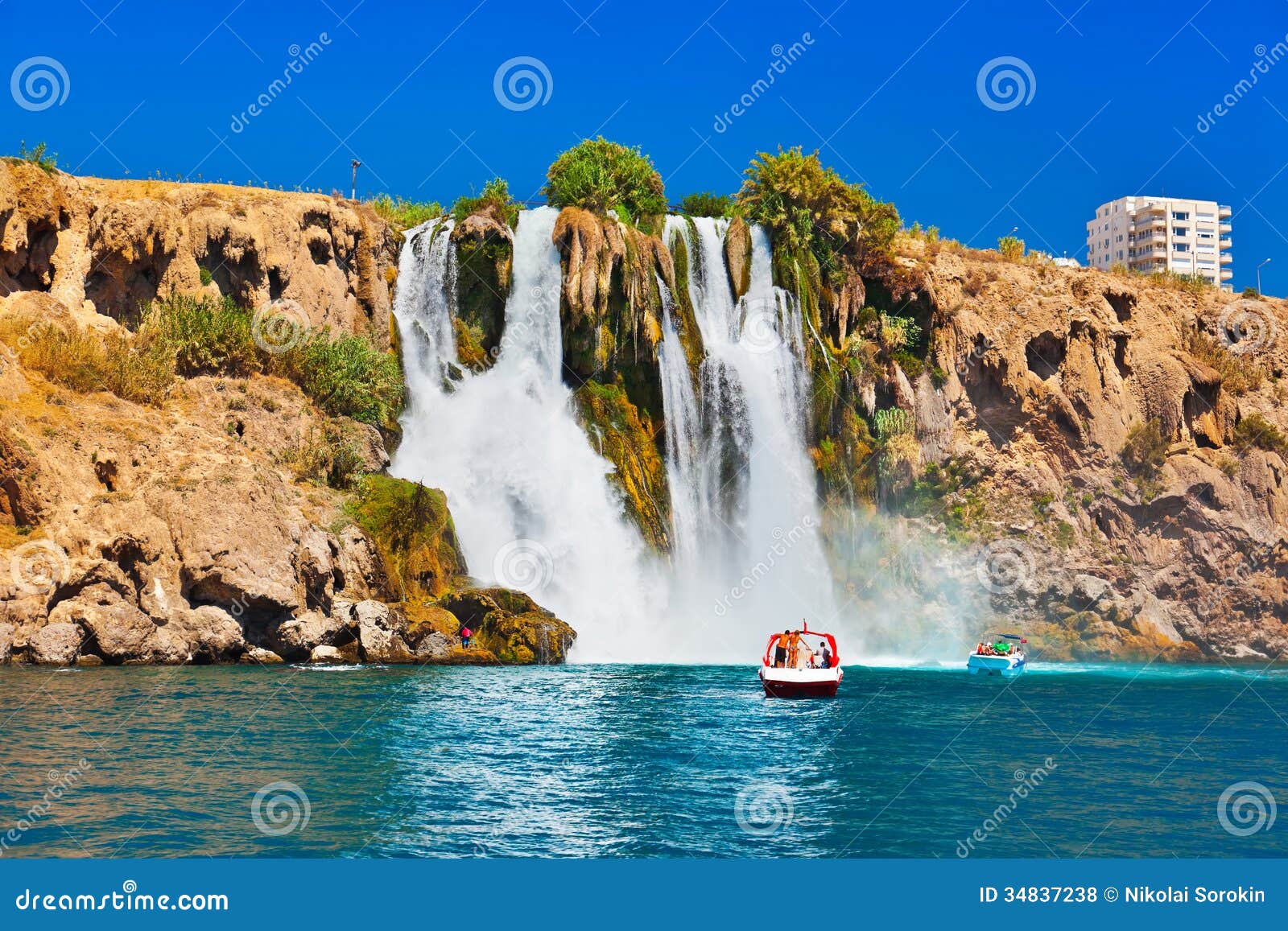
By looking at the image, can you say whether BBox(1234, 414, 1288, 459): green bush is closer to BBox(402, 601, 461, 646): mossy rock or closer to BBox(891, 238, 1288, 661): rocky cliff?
BBox(891, 238, 1288, 661): rocky cliff

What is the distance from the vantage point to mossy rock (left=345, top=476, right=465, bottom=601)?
39.8m

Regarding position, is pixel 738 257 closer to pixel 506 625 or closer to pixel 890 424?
pixel 890 424

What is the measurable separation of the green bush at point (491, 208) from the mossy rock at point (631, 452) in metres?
9.02

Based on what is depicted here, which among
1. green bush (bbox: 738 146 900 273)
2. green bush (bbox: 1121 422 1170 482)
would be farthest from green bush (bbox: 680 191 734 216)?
green bush (bbox: 1121 422 1170 482)

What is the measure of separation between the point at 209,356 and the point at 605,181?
70.7 ft

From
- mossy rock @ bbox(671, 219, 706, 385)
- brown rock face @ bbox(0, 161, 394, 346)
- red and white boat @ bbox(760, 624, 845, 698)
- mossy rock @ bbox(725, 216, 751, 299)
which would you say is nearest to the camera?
red and white boat @ bbox(760, 624, 845, 698)

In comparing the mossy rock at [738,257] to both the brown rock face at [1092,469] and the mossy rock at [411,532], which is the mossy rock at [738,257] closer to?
Result: the brown rock face at [1092,469]

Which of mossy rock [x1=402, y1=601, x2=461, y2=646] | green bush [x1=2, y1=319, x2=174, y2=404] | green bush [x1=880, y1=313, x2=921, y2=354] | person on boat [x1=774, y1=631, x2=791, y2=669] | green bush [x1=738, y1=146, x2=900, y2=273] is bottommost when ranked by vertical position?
person on boat [x1=774, y1=631, x2=791, y2=669]

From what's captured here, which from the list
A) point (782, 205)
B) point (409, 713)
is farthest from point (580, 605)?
point (782, 205)

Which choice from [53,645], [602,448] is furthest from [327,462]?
[53,645]

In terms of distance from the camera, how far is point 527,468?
47344 mm

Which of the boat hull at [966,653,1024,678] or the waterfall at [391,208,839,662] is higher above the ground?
the waterfall at [391,208,839,662]

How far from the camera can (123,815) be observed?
16203mm

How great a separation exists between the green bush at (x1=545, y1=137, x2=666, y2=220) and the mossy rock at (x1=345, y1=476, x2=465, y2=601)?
760 inches
